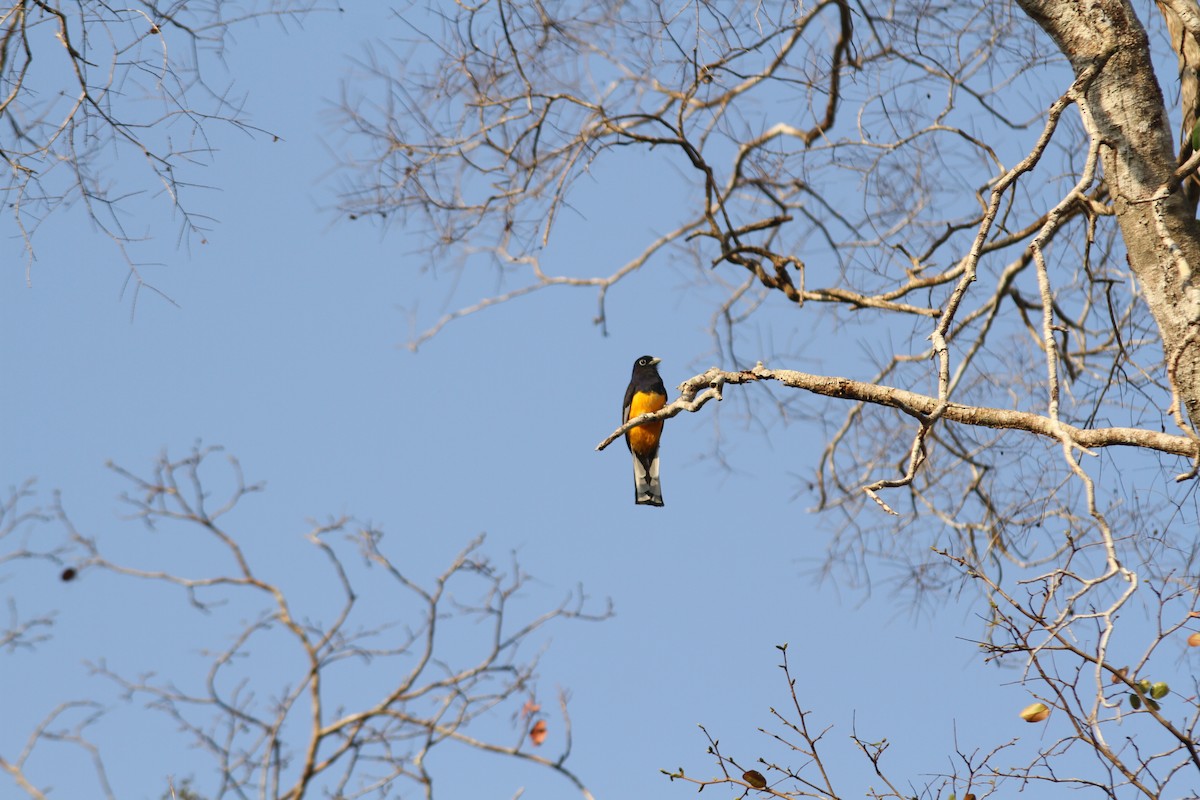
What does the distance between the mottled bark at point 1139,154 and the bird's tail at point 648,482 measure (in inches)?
132

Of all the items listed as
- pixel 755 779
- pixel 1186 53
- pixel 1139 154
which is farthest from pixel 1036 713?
pixel 1186 53

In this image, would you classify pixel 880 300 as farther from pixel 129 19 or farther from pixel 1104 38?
pixel 129 19

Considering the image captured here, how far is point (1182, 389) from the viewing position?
3088 millimetres

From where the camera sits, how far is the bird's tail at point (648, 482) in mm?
6277

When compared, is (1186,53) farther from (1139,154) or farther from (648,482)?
(648,482)

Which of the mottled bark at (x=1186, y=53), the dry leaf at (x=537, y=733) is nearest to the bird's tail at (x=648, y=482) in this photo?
the dry leaf at (x=537, y=733)

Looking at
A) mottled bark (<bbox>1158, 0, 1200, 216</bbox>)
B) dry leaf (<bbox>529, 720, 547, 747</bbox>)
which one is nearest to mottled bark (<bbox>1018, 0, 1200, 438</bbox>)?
mottled bark (<bbox>1158, 0, 1200, 216</bbox>)

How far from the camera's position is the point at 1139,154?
126 inches

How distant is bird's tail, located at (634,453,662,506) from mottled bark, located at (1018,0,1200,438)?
3365 millimetres

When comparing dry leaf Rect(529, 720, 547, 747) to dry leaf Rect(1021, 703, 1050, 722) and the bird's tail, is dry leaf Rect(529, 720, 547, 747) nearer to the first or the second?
the bird's tail

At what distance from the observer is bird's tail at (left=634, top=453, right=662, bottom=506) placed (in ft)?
20.6

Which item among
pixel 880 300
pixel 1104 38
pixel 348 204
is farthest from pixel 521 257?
pixel 1104 38

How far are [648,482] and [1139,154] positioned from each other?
3.53m

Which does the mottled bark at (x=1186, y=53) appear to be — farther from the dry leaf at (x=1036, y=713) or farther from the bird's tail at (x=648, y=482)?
the bird's tail at (x=648, y=482)
